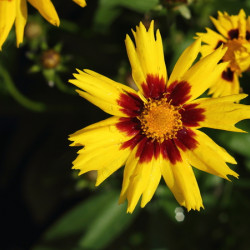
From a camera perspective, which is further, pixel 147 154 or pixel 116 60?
pixel 116 60

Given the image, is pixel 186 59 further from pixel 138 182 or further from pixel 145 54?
pixel 138 182

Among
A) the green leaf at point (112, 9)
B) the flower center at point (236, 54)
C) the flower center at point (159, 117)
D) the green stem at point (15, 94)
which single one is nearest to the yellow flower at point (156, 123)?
the flower center at point (159, 117)

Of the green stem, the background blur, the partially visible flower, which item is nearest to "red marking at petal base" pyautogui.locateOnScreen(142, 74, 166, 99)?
the background blur

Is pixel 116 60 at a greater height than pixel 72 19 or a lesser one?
lesser

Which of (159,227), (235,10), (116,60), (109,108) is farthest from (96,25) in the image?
(159,227)

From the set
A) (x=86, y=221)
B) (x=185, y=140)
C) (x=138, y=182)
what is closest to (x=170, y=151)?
(x=185, y=140)

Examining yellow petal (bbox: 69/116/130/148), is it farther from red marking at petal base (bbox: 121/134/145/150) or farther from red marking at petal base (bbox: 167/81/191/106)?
red marking at petal base (bbox: 167/81/191/106)

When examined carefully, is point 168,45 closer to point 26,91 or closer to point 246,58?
point 246,58
